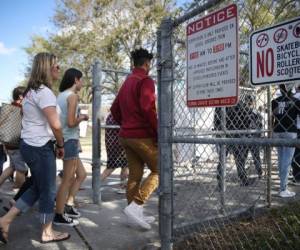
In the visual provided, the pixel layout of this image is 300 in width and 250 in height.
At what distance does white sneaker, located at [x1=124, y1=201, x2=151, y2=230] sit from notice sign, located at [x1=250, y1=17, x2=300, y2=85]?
231 centimetres

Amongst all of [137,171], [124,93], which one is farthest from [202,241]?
[124,93]

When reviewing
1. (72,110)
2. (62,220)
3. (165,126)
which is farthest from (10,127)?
(165,126)

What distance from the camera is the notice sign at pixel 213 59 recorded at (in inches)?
99.7

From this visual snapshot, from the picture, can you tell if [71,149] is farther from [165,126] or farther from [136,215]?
[165,126]

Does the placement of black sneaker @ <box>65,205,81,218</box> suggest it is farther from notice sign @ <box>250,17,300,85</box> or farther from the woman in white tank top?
notice sign @ <box>250,17,300,85</box>

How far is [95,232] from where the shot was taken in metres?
4.31

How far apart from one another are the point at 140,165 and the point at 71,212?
1106 mm

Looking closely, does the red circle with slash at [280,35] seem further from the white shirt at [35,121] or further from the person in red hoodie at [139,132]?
the white shirt at [35,121]

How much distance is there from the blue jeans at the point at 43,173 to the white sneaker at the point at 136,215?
2.67 ft

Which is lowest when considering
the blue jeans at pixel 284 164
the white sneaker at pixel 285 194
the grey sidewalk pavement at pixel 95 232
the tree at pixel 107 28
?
the grey sidewalk pavement at pixel 95 232

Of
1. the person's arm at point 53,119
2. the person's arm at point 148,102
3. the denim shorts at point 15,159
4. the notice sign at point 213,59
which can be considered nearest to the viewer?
the notice sign at point 213,59

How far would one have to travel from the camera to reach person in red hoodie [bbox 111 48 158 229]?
4168mm

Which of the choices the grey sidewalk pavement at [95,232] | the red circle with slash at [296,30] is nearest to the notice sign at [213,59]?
the red circle with slash at [296,30]

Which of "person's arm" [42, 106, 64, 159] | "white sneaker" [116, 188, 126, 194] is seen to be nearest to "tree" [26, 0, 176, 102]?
"white sneaker" [116, 188, 126, 194]
